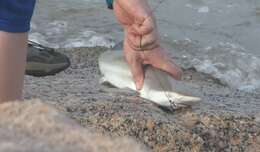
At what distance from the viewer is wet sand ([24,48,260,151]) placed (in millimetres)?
2834

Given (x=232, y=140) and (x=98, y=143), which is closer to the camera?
(x=98, y=143)

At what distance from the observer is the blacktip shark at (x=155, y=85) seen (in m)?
3.22

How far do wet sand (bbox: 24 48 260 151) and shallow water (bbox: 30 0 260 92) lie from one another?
8.51 ft

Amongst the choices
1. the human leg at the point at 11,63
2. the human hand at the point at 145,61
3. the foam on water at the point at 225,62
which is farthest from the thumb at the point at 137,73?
the foam on water at the point at 225,62

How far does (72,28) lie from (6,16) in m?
5.63

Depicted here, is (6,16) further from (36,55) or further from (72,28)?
(72,28)

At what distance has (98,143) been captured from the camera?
1161 mm

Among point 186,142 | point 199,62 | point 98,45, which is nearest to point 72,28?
point 98,45

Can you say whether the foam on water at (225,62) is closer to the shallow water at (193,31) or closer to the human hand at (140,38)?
the shallow water at (193,31)

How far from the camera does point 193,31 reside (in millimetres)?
8188

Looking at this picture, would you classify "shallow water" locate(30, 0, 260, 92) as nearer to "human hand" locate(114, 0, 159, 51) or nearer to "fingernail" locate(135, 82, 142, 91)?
"fingernail" locate(135, 82, 142, 91)

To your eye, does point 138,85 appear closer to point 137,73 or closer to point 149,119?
point 137,73

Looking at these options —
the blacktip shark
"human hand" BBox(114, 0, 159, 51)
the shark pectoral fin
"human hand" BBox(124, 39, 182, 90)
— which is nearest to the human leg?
"human hand" BBox(114, 0, 159, 51)

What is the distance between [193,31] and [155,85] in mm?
5030
